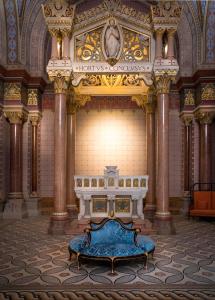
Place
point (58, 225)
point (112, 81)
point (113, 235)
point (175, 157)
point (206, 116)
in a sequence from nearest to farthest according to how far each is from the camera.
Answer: point (113, 235), point (58, 225), point (112, 81), point (206, 116), point (175, 157)

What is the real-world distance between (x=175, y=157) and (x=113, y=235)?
815 cm

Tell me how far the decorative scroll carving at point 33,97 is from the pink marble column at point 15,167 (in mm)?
922

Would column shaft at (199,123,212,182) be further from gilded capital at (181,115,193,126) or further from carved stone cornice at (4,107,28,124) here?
carved stone cornice at (4,107,28,124)

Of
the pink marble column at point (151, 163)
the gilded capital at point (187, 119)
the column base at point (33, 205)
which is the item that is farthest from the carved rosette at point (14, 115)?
the gilded capital at point (187, 119)

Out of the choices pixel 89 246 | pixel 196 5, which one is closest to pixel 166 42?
pixel 196 5

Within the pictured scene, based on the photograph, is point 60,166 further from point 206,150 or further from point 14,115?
point 206,150

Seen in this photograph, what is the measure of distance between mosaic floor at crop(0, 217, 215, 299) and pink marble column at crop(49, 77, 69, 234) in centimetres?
66

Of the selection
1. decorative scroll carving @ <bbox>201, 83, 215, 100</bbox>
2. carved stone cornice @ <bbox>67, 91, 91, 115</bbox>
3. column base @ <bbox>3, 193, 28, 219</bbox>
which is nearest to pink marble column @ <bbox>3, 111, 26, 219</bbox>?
column base @ <bbox>3, 193, 28, 219</bbox>

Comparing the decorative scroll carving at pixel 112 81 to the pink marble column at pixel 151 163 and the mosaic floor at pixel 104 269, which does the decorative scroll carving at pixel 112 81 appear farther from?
the mosaic floor at pixel 104 269

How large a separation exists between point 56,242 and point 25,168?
613 centimetres

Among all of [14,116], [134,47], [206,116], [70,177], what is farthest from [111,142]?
[134,47]

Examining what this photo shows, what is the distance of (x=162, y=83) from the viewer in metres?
9.70

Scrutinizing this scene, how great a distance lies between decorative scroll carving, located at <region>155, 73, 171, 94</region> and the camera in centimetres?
962

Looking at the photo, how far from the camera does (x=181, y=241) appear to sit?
332 inches
